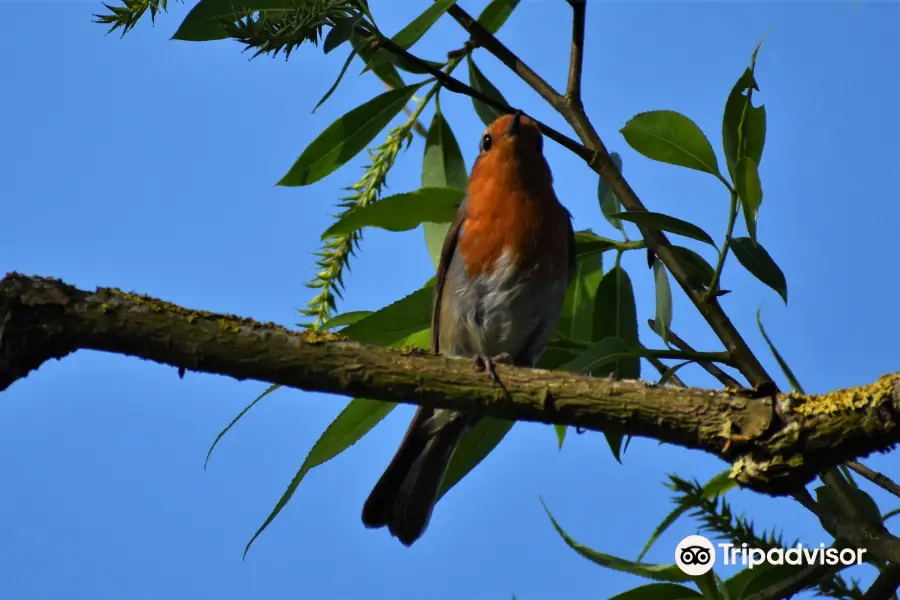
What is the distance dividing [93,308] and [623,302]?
191 centimetres

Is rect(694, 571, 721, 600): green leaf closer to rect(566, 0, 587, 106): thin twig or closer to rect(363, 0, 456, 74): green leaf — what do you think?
rect(566, 0, 587, 106): thin twig

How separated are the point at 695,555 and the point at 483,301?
1.66 meters

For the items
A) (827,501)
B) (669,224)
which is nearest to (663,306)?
(669,224)

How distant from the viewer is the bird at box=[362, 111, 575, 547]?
12.6 feet

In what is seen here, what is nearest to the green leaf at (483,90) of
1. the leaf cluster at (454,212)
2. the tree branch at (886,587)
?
the leaf cluster at (454,212)

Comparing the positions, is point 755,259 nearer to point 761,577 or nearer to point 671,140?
point 671,140

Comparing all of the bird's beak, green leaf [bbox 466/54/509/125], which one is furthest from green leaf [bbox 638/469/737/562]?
→ the bird's beak

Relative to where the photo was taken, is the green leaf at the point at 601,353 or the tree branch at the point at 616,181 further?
the green leaf at the point at 601,353

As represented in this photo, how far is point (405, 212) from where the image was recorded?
11.1ft

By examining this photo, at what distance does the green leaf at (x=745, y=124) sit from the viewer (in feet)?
9.04

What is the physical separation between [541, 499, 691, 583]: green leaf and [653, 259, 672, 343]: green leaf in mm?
650

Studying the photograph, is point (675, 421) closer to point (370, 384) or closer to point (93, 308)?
point (370, 384)

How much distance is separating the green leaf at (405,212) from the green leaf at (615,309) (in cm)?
62

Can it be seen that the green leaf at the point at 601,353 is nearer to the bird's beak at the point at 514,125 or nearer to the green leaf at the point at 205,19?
the green leaf at the point at 205,19
